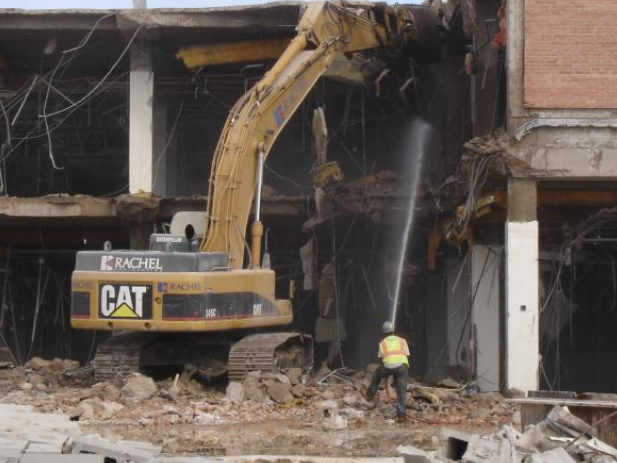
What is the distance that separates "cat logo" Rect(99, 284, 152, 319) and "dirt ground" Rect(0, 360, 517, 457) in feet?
3.04

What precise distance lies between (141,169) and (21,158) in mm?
6723

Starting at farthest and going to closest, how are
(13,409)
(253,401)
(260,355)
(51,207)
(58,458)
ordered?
(51,207) < (260,355) < (253,401) < (13,409) < (58,458)

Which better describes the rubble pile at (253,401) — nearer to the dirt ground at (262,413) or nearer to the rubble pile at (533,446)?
the dirt ground at (262,413)

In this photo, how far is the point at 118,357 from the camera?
52.3 ft

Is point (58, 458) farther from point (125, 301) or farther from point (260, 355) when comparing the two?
point (260, 355)

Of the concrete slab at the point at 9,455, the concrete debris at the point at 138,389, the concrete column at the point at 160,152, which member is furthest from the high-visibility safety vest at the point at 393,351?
the concrete column at the point at 160,152

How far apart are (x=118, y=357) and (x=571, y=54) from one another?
848 centimetres

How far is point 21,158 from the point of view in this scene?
2709 cm

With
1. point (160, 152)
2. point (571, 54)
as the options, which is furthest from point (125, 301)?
→ point (160, 152)

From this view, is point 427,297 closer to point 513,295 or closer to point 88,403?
point 513,295

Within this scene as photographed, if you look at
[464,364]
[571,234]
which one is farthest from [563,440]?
[464,364]

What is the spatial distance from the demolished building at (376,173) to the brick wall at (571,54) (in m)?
0.03

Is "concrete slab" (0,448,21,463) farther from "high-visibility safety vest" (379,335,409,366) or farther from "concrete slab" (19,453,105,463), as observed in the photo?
"high-visibility safety vest" (379,335,409,366)

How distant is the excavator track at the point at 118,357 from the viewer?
1585 cm
